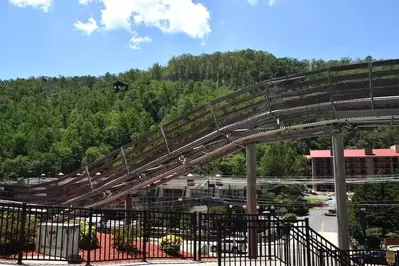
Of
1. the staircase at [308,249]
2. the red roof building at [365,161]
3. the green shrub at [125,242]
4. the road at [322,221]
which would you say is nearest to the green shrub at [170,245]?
the green shrub at [125,242]

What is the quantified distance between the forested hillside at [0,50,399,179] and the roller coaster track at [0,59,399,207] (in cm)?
7010

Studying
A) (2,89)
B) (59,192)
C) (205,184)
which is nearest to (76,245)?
(59,192)

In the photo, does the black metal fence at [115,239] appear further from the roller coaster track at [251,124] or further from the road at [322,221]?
the road at [322,221]

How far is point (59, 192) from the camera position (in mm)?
17453

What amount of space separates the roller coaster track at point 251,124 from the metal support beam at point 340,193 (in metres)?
0.54

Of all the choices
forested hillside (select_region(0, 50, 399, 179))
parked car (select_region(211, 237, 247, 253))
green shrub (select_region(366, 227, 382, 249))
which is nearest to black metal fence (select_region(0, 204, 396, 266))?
parked car (select_region(211, 237, 247, 253))

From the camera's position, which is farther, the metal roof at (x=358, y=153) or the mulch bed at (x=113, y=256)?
the metal roof at (x=358, y=153)

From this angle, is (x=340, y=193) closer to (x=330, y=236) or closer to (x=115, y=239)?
(x=115, y=239)

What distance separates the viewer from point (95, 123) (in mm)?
123062

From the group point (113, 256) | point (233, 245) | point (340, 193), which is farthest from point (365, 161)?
point (113, 256)

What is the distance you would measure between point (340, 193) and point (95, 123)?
384 ft

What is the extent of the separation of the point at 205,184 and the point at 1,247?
44839mm

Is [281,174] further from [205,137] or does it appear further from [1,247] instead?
[1,247]

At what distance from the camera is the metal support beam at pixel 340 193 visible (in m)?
12.5
